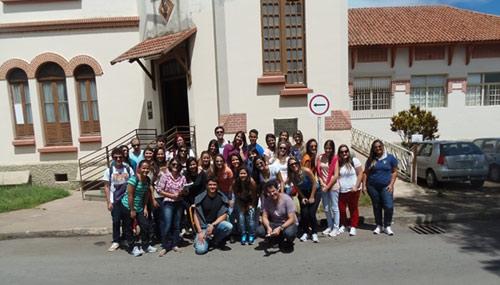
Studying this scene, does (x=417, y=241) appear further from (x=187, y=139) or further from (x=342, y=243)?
(x=187, y=139)

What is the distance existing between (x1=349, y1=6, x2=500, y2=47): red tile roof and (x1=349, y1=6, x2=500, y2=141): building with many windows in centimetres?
5

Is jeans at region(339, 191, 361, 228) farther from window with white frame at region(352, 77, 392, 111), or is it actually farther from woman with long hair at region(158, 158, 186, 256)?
window with white frame at region(352, 77, 392, 111)

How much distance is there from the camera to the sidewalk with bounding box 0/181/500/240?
670 centimetres

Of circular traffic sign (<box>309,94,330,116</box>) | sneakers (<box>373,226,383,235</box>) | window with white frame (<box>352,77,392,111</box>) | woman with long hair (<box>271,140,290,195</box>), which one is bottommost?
sneakers (<box>373,226,383,235</box>)

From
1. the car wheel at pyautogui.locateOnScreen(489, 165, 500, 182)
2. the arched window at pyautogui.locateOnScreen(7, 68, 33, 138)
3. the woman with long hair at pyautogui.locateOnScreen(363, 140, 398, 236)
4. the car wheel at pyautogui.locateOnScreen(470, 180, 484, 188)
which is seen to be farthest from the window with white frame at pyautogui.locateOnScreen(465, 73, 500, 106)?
the arched window at pyautogui.locateOnScreen(7, 68, 33, 138)

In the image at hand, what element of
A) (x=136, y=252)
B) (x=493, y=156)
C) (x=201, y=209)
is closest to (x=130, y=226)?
(x=136, y=252)

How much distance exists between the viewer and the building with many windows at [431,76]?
1759cm

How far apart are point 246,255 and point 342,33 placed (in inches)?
272

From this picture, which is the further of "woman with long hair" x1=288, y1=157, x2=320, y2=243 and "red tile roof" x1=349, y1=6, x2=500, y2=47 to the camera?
"red tile roof" x1=349, y1=6, x2=500, y2=47

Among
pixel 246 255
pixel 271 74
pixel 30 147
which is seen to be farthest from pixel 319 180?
pixel 30 147

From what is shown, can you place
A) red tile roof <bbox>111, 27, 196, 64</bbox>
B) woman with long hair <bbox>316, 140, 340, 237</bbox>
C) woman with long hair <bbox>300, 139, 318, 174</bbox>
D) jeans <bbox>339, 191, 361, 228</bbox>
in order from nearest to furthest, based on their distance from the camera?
1. woman with long hair <bbox>316, 140, 340, 237</bbox>
2. jeans <bbox>339, 191, 361, 228</bbox>
3. woman with long hair <bbox>300, 139, 318, 174</bbox>
4. red tile roof <bbox>111, 27, 196, 64</bbox>

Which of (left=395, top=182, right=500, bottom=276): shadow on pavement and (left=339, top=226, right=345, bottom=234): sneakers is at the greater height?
(left=339, top=226, right=345, bottom=234): sneakers

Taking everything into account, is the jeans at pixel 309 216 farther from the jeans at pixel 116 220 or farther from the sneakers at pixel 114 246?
the sneakers at pixel 114 246

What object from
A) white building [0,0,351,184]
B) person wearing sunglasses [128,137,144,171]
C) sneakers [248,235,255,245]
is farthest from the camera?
white building [0,0,351,184]
